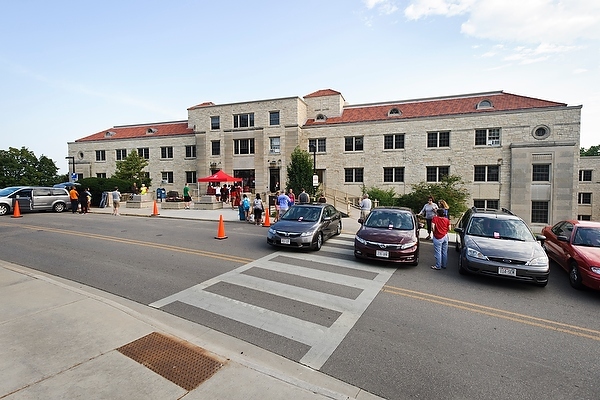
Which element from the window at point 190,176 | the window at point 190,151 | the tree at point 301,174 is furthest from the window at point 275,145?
the window at point 190,176

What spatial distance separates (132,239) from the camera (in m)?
10.9

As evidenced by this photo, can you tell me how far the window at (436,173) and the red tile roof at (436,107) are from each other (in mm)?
5016

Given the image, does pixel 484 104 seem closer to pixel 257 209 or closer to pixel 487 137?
pixel 487 137

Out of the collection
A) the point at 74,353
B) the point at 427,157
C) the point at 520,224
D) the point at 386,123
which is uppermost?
the point at 386,123

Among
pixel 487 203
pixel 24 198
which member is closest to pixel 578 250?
pixel 487 203

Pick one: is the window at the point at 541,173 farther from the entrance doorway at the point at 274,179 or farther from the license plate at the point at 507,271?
the license plate at the point at 507,271

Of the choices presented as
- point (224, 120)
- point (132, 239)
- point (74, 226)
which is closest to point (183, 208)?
point (74, 226)

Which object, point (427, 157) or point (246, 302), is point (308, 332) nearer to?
point (246, 302)

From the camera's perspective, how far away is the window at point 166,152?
38.0 m

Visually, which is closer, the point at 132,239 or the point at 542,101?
the point at 132,239

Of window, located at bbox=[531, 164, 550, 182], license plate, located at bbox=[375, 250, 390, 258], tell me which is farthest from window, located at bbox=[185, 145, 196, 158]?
window, located at bbox=[531, 164, 550, 182]

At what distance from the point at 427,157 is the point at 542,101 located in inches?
399

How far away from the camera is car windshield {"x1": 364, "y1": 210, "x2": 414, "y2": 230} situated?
8.89 meters

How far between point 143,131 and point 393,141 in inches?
1303
